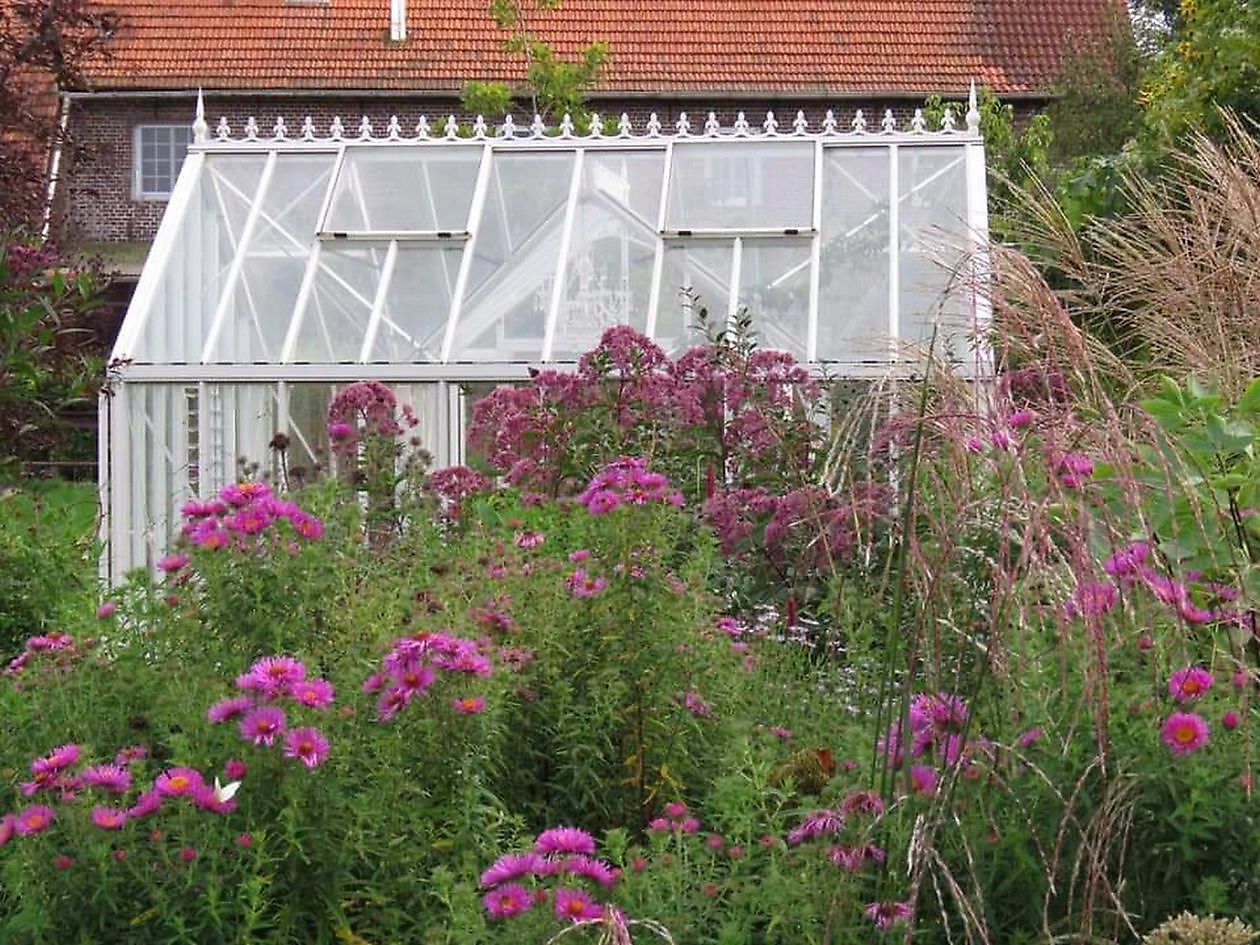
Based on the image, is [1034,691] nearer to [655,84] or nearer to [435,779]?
[435,779]

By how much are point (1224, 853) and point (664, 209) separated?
6321 millimetres

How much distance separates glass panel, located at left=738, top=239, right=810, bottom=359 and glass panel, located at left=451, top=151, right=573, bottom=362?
35.9 inches

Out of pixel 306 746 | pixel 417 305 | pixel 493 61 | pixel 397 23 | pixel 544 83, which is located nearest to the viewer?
pixel 306 746

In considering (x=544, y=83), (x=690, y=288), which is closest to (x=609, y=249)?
(x=690, y=288)

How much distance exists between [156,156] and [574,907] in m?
22.9

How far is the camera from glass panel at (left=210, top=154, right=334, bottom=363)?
8203 millimetres

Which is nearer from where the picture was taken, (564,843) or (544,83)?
(564,843)

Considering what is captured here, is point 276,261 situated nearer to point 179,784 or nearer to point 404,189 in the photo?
point 404,189

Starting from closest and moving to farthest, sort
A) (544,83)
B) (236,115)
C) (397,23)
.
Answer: (544,83)
(236,115)
(397,23)

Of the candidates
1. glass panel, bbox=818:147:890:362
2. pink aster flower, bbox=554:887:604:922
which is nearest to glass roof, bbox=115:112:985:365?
glass panel, bbox=818:147:890:362

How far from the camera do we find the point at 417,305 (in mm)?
8312

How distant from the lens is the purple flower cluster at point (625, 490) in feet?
11.6

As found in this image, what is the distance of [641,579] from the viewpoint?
3512 mm

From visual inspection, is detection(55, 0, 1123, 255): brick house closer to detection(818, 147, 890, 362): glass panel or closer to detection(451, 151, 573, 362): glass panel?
detection(451, 151, 573, 362): glass panel
